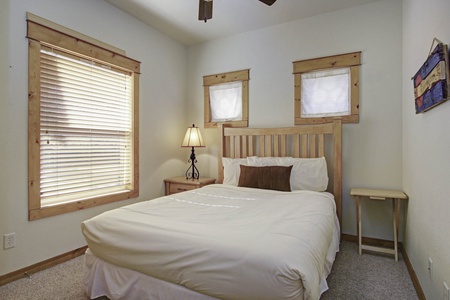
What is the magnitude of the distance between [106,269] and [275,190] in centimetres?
179

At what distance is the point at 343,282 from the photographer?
81.6 inches

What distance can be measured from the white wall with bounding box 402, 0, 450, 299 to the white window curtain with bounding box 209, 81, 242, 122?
1992 mm

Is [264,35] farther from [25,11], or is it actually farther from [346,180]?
[25,11]

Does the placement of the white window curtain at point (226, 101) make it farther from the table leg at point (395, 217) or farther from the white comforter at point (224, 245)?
the table leg at point (395, 217)

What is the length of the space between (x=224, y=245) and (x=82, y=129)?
218cm

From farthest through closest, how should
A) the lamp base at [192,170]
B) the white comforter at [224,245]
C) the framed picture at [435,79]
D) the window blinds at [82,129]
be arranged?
the lamp base at [192,170] < the window blinds at [82,129] < the framed picture at [435,79] < the white comforter at [224,245]

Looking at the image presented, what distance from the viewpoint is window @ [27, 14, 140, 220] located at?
7.50 feet

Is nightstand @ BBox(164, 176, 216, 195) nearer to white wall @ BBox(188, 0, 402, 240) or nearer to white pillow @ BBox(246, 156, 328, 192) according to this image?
white wall @ BBox(188, 0, 402, 240)

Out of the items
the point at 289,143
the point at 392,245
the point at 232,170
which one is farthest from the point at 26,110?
the point at 392,245

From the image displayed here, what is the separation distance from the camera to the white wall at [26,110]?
2094 mm

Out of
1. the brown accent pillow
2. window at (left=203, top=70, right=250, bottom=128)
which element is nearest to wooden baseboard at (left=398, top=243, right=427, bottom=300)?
the brown accent pillow

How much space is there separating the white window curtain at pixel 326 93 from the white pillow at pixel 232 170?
40.2 inches

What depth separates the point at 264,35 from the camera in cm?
348

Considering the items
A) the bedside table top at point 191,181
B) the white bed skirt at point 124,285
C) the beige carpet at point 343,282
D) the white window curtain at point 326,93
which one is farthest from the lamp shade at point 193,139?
the white bed skirt at point 124,285
